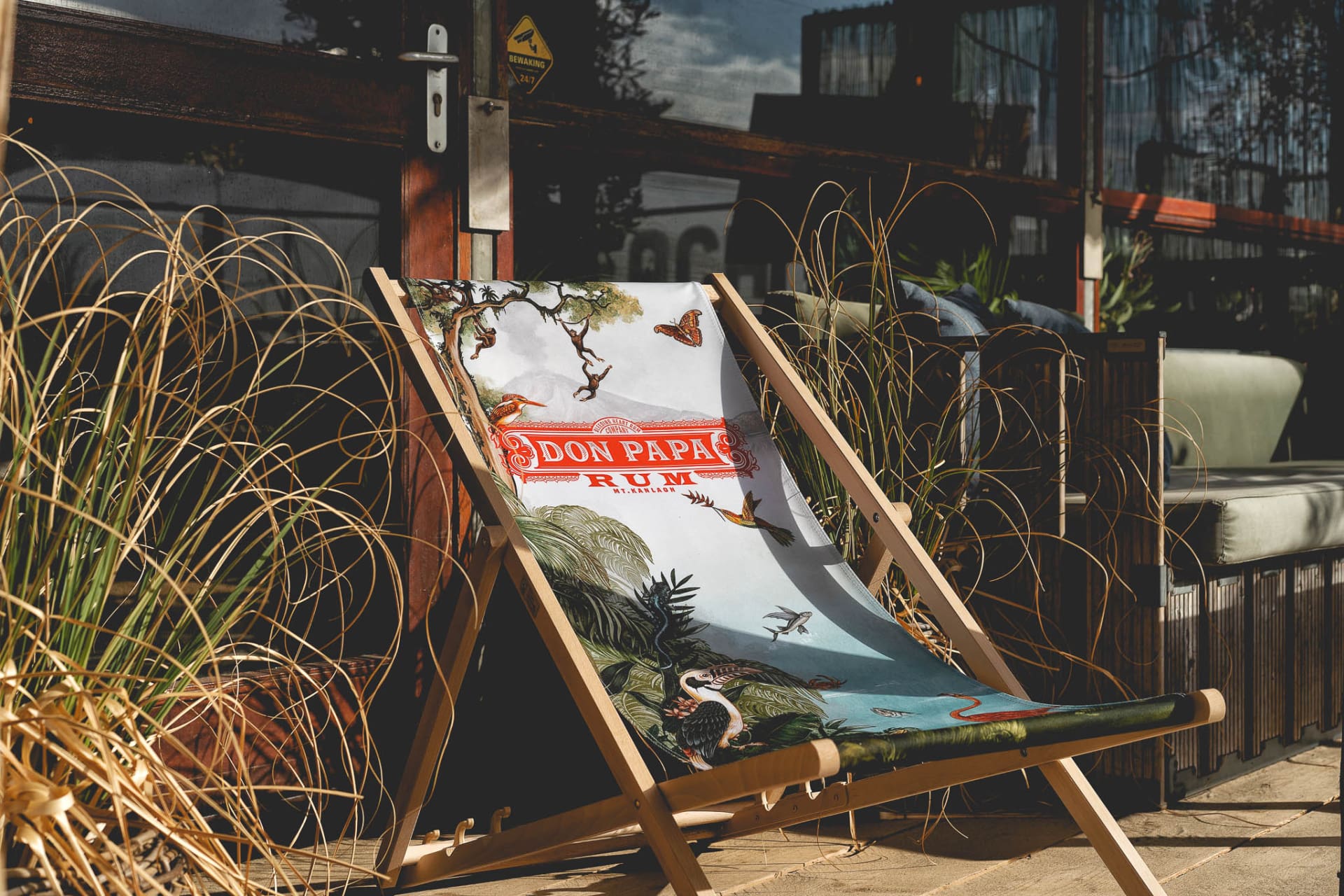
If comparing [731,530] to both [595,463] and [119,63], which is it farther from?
[119,63]

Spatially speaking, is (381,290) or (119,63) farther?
(119,63)

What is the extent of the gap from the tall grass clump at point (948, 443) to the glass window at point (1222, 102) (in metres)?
1.94

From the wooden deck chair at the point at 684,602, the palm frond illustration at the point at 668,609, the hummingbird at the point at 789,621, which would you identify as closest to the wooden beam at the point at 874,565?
the wooden deck chair at the point at 684,602

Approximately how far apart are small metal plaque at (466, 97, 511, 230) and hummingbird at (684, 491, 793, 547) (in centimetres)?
82

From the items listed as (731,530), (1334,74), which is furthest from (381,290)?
(1334,74)

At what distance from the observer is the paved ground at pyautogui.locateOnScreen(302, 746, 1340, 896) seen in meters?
2.00

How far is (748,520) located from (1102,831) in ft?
2.35

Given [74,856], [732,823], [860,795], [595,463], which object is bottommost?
[732,823]

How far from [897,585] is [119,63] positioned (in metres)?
1.60

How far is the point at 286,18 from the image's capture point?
232 centimetres

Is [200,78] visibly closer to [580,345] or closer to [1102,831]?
[580,345]

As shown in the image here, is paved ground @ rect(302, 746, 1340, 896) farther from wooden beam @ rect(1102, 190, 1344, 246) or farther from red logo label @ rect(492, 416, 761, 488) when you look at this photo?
wooden beam @ rect(1102, 190, 1344, 246)

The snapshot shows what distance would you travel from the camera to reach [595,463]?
79.5 inches

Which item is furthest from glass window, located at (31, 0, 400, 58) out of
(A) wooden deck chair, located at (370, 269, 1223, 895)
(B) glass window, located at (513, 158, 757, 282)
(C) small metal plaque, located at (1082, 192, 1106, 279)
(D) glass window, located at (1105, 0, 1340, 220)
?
(D) glass window, located at (1105, 0, 1340, 220)
